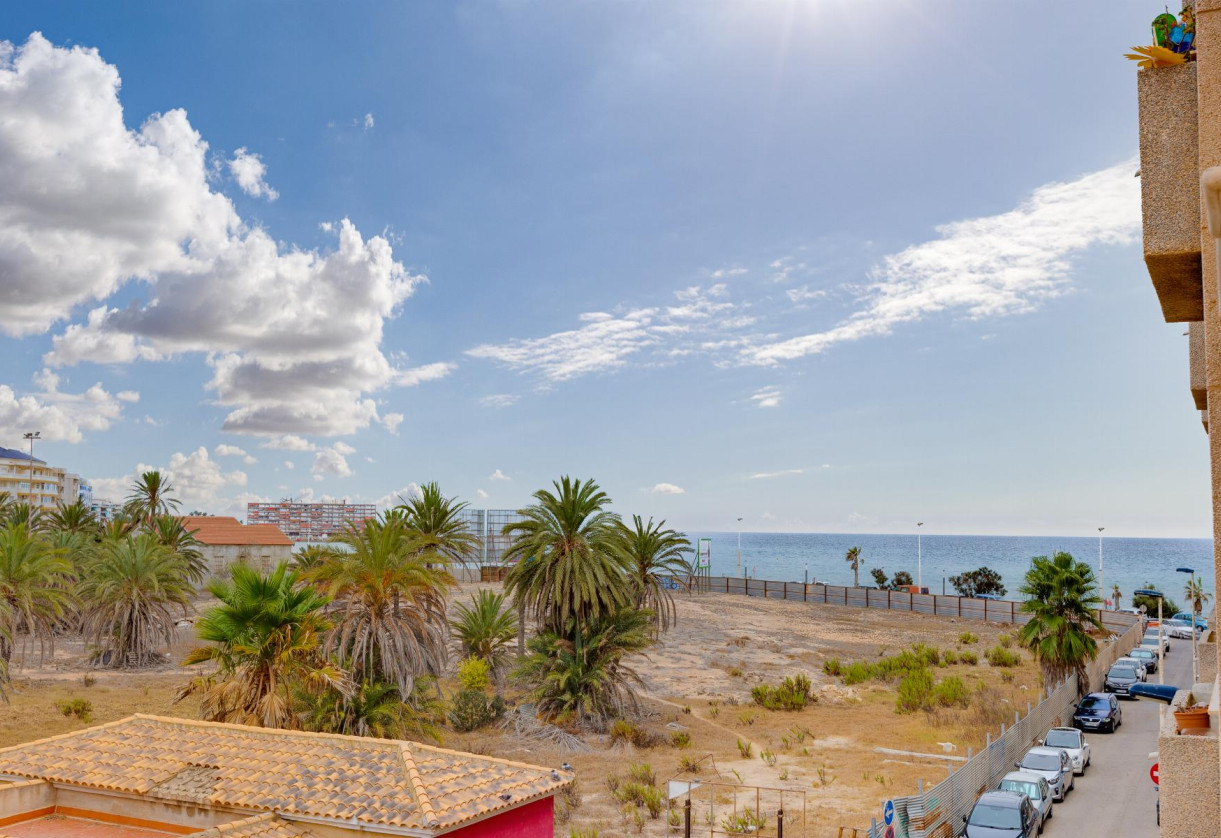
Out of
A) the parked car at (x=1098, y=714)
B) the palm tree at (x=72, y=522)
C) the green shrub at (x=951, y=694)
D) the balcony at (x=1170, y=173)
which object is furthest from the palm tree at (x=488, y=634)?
the palm tree at (x=72, y=522)

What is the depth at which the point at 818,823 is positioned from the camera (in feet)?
67.4

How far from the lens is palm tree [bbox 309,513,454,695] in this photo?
2344cm

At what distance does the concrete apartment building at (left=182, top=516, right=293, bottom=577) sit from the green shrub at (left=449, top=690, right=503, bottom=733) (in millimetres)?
55618

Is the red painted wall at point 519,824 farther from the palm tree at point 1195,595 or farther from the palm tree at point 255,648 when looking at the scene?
the palm tree at point 1195,595

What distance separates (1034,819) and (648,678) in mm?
24359

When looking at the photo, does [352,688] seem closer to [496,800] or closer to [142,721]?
[142,721]

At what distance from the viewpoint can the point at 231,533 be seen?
89000 millimetres

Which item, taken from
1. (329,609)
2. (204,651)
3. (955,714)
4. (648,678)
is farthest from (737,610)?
(204,651)

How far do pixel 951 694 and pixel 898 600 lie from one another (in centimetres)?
3834

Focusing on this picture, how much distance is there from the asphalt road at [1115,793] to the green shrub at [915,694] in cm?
614

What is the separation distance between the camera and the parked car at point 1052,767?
23922 mm

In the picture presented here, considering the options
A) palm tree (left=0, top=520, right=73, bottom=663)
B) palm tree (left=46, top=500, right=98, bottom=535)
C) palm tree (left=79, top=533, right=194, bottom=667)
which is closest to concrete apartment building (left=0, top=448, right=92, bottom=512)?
palm tree (left=46, top=500, right=98, bottom=535)

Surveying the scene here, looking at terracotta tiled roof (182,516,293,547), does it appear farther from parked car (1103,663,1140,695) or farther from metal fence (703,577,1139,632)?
parked car (1103,663,1140,695)

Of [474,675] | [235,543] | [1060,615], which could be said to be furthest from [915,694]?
[235,543]
